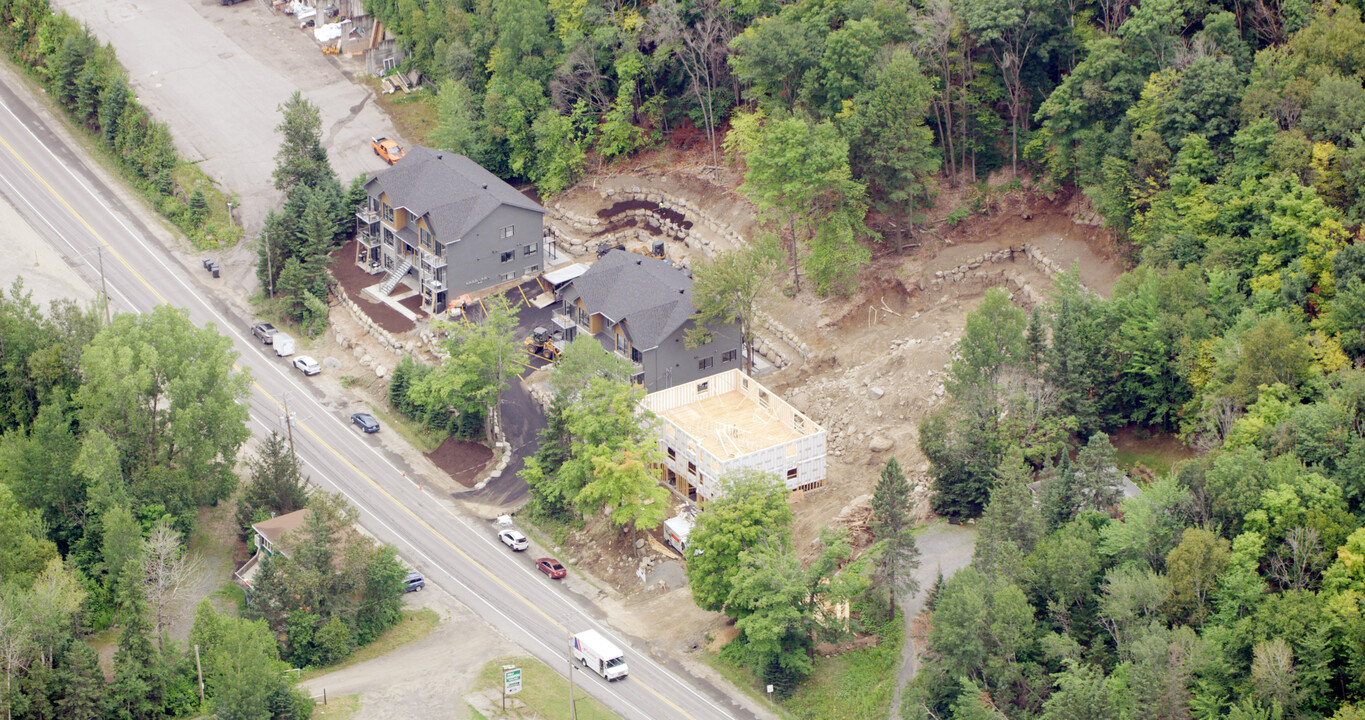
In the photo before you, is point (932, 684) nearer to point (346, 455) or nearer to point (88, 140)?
point (346, 455)

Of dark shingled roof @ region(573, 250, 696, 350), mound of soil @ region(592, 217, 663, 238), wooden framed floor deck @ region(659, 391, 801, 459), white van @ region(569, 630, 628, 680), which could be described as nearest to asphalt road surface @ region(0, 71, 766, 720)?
white van @ region(569, 630, 628, 680)

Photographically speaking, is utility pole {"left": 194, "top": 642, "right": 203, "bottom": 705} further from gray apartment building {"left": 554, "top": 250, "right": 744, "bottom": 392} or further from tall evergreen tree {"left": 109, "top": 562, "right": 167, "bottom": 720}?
gray apartment building {"left": 554, "top": 250, "right": 744, "bottom": 392}

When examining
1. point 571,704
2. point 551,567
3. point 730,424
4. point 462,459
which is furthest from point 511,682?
point 462,459

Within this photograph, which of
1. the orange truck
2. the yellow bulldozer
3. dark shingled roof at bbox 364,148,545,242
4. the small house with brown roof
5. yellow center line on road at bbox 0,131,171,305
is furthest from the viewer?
the orange truck

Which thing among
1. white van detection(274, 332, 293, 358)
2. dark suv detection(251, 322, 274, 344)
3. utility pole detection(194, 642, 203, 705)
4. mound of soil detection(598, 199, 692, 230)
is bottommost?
utility pole detection(194, 642, 203, 705)

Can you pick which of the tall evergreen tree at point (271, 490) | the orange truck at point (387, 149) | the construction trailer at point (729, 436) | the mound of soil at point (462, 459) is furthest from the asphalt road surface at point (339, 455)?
the orange truck at point (387, 149)

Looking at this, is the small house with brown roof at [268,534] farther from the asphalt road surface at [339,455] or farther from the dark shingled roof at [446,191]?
the dark shingled roof at [446,191]

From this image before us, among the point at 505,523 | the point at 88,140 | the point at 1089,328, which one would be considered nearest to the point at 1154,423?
the point at 1089,328

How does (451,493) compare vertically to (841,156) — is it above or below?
below
